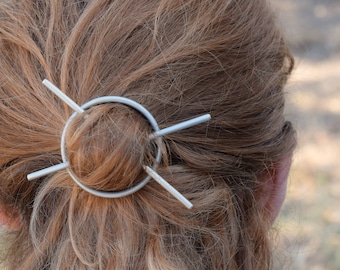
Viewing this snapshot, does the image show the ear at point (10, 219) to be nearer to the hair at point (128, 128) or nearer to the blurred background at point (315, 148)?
the hair at point (128, 128)

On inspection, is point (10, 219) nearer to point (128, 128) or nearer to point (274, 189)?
point (128, 128)

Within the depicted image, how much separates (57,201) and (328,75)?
3.30 m

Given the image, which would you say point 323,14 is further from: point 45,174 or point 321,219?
point 45,174

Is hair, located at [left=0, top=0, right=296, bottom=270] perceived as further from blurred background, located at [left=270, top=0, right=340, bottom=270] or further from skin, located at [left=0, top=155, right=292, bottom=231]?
blurred background, located at [left=270, top=0, right=340, bottom=270]

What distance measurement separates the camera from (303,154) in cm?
311

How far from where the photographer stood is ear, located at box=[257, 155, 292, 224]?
3.36 feet

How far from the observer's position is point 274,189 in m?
1.07

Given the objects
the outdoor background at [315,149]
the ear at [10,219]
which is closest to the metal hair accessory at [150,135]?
the ear at [10,219]

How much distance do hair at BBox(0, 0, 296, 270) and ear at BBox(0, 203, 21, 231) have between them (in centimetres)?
2

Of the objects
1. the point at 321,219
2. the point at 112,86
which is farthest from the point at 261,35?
the point at 321,219

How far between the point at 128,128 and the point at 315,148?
2.52m

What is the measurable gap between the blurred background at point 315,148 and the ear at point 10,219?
502 millimetres

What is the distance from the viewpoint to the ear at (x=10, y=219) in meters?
0.97

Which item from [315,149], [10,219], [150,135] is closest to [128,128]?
[150,135]
